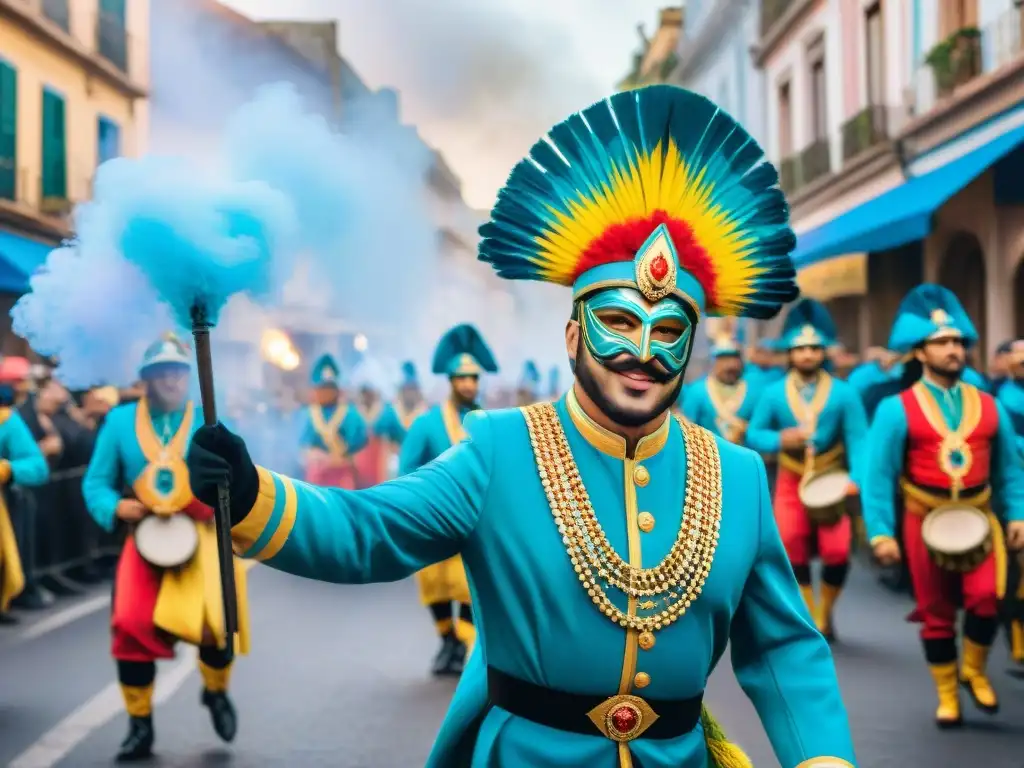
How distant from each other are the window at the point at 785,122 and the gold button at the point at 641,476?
2742 cm

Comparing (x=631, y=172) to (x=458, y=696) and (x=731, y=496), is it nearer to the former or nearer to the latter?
(x=731, y=496)

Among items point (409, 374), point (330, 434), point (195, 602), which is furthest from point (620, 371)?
point (409, 374)

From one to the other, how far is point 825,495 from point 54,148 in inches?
730

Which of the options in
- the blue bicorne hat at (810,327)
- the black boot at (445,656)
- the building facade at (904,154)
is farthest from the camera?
the building facade at (904,154)

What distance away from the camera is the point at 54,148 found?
2448 centimetres

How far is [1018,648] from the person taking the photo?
8.61 metres

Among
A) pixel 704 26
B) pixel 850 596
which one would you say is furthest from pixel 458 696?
pixel 704 26

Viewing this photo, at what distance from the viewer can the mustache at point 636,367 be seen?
3133mm

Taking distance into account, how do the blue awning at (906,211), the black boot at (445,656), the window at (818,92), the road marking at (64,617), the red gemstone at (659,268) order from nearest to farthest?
the red gemstone at (659,268) → the black boot at (445,656) → the road marking at (64,617) → the blue awning at (906,211) → the window at (818,92)

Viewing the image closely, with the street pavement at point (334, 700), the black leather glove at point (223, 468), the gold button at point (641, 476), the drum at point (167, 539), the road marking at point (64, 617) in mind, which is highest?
the black leather glove at point (223, 468)

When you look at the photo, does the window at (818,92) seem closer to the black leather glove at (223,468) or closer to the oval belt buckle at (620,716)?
the oval belt buckle at (620,716)

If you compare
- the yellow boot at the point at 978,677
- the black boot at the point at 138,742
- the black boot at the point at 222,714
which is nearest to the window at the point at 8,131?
the black boot at the point at 222,714

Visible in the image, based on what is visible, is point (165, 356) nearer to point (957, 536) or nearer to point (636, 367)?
point (957, 536)

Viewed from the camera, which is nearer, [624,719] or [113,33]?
[624,719]
